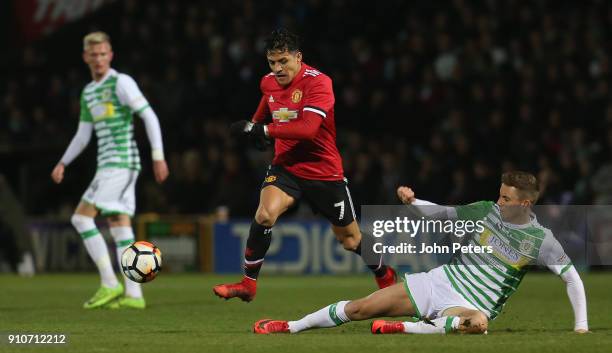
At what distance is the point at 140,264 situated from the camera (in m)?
8.66

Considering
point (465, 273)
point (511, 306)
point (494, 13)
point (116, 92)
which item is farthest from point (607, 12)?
point (465, 273)

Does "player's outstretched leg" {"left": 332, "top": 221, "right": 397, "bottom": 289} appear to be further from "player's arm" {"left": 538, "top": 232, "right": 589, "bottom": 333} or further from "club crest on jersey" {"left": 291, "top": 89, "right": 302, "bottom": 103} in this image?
"player's arm" {"left": 538, "top": 232, "right": 589, "bottom": 333}

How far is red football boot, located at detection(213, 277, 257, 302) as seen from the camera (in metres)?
7.95

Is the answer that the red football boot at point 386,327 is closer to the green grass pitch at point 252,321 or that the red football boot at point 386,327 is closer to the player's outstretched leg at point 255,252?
the green grass pitch at point 252,321

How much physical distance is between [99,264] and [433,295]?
155 inches

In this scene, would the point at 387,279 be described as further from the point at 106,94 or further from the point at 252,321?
the point at 106,94

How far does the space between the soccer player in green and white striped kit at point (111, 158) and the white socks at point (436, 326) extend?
3.44 meters

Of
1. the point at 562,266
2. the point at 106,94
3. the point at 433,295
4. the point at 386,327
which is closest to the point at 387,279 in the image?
the point at 386,327

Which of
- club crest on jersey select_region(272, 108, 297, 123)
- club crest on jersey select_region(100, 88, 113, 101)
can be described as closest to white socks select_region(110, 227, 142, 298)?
club crest on jersey select_region(100, 88, 113, 101)

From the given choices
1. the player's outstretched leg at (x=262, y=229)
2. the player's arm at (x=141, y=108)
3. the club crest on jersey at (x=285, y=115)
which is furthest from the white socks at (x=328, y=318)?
the player's arm at (x=141, y=108)

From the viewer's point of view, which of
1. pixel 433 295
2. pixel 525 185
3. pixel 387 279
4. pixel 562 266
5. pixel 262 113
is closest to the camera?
pixel 525 185

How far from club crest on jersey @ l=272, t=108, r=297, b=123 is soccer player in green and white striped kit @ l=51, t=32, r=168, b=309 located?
1592 millimetres

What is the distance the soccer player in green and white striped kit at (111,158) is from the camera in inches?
392

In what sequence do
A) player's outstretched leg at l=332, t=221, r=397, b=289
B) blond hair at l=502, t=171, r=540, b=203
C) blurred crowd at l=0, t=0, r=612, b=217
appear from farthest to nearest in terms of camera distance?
blurred crowd at l=0, t=0, r=612, b=217
player's outstretched leg at l=332, t=221, r=397, b=289
blond hair at l=502, t=171, r=540, b=203
